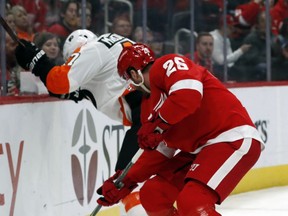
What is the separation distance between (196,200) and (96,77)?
1.33 metres

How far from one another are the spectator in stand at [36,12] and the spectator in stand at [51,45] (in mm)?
53

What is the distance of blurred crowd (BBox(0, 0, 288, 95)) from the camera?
5.82 m

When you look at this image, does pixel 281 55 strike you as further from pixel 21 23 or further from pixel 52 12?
pixel 21 23

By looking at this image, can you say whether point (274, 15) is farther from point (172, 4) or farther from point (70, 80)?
point (70, 80)

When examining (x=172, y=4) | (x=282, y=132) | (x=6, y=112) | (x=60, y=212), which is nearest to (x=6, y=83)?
(x=6, y=112)

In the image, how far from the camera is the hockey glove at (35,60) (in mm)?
5383

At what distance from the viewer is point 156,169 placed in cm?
484

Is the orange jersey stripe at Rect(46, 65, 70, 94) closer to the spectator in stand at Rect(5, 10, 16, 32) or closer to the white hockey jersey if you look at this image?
the white hockey jersey

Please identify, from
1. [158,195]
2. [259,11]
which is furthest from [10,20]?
[259,11]

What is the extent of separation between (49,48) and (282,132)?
10.1 ft

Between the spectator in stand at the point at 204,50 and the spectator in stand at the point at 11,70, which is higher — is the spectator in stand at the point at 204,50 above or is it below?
below

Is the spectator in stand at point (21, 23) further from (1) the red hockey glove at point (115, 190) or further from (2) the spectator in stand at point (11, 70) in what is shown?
(1) the red hockey glove at point (115, 190)

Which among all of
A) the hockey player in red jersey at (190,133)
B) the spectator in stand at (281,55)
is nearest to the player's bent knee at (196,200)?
the hockey player in red jersey at (190,133)

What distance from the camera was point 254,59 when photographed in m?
8.47
